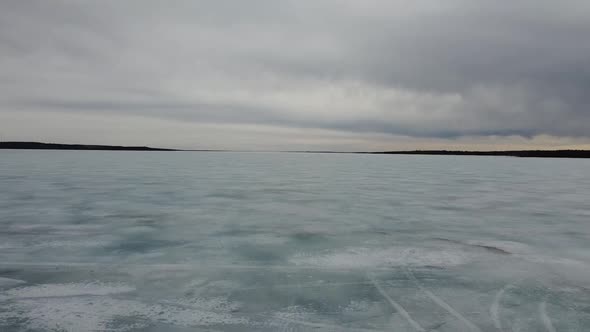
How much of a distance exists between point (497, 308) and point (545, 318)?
16.3 inches

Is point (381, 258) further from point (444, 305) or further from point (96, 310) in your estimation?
point (96, 310)

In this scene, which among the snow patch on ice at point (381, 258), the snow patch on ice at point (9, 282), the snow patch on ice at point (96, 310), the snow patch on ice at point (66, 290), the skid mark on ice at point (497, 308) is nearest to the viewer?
the snow patch on ice at point (96, 310)

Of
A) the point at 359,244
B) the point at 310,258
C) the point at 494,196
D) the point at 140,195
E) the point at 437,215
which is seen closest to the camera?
the point at 310,258

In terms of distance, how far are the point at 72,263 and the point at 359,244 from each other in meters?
4.39

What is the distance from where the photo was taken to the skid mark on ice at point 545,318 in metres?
3.60

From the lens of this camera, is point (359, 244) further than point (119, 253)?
Yes

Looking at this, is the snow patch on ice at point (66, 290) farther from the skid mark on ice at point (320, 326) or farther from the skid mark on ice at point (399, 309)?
the skid mark on ice at point (399, 309)

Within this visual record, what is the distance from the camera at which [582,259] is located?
5.99 meters

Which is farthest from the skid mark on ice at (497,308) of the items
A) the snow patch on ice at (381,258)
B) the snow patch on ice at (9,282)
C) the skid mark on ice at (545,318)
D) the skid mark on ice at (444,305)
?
the snow patch on ice at (9,282)

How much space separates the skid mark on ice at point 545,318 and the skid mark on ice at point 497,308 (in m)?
0.38

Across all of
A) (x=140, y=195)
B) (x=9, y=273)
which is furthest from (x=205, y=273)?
(x=140, y=195)

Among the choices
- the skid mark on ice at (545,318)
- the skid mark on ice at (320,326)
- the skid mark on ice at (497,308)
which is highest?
the skid mark on ice at (545,318)

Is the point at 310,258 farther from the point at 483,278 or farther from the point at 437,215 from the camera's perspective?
the point at 437,215

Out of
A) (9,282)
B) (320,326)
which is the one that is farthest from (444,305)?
(9,282)
